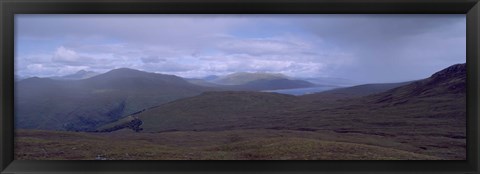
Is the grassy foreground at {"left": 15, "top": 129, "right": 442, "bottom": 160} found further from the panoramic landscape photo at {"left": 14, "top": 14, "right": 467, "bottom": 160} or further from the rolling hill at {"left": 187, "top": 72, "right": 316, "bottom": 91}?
the rolling hill at {"left": 187, "top": 72, "right": 316, "bottom": 91}

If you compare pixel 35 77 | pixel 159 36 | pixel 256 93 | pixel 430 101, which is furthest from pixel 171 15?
pixel 430 101

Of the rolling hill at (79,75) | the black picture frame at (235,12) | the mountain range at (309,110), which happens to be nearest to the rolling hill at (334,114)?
the mountain range at (309,110)

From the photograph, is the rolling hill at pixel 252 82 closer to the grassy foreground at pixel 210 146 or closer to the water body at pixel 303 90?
the water body at pixel 303 90

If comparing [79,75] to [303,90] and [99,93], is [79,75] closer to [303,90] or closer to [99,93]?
[99,93]

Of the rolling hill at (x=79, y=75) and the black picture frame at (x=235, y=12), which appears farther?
the rolling hill at (x=79, y=75)

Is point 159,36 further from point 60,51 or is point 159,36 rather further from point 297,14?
point 297,14

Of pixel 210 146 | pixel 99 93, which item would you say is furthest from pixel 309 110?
pixel 99 93

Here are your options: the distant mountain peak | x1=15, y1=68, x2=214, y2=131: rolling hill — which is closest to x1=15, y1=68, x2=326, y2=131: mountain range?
x1=15, y1=68, x2=214, y2=131: rolling hill
